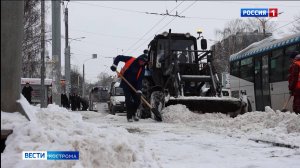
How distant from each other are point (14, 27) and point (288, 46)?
13.1m

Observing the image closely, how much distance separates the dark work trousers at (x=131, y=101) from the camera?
11812mm

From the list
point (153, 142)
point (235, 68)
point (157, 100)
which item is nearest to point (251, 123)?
point (153, 142)

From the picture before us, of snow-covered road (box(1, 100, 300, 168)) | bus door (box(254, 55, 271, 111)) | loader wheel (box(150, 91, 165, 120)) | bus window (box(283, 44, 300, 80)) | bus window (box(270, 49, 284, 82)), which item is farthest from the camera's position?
bus door (box(254, 55, 271, 111))

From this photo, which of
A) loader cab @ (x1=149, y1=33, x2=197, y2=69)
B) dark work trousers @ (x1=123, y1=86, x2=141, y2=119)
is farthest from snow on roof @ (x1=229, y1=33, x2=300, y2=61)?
dark work trousers @ (x1=123, y1=86, x2=141, y2=119)

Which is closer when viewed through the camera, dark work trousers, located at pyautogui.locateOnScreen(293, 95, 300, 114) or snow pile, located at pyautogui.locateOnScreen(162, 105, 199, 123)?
dark work trousers, located at pyautogui.locateOnScreen(293, 95, 300, 114)

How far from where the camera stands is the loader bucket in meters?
11.7

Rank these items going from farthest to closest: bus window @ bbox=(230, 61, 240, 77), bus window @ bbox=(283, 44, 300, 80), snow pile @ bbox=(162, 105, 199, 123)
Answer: bus window @ bbox=(230, 61, 240, 77) → bus window @ bbox=(283, 44, 300, 80) → snow pile @ bbox=(162, 105, 199, 123)

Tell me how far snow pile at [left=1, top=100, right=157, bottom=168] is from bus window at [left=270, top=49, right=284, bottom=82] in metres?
11.5

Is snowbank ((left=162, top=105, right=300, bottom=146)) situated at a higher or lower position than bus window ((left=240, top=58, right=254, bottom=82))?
lower

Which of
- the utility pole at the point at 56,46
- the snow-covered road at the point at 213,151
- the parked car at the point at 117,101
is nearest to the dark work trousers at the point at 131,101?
the snow-covered road at the point at 213,151

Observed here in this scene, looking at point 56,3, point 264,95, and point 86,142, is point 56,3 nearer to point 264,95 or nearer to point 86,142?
point 264,95

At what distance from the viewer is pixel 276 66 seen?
1609cm

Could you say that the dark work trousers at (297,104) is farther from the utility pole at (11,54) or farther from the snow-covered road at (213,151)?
the utility pole at (11,54)

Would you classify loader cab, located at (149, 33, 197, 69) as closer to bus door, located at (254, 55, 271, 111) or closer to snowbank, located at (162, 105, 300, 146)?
snowbank, located at (162, 105, 300, 146)
